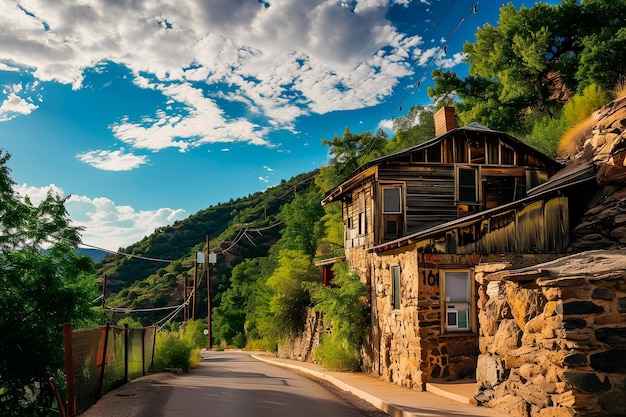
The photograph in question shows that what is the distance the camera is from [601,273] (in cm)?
918

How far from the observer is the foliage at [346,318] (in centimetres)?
2094

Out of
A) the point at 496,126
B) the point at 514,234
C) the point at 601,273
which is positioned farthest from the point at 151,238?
the point at 601,273

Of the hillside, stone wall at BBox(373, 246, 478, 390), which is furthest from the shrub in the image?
the hillside

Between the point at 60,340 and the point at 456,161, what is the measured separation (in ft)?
54.5

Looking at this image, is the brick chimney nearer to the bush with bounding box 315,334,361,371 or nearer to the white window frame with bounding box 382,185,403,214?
the white window frame with bounding box 382,185,403,214

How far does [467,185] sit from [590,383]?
1527cm

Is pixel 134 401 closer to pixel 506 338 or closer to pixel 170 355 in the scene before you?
pixel 506 338

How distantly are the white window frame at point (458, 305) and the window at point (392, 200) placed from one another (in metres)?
6.85

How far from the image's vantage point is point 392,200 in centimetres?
2280

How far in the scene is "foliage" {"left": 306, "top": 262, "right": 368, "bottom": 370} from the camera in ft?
68.7

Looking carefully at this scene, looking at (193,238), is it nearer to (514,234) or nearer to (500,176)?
(500,176)

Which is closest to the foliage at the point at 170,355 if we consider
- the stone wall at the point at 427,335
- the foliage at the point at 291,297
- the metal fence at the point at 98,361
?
the metal fence at the point at 98,361

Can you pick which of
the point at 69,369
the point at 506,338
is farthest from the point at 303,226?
the point at 69,369

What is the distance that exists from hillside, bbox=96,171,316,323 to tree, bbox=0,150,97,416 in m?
51.5
